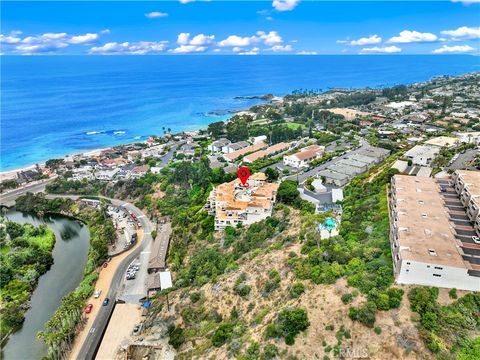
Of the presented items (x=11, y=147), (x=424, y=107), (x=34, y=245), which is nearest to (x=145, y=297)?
(x=34, y=245)

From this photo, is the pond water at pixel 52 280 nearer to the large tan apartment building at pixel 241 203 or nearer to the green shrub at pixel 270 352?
the large tan apartment building at pixel 241 203

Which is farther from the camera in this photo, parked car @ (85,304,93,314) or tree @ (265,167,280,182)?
tree @ (265,167,280,182)

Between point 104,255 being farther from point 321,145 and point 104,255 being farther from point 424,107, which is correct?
point 424,107

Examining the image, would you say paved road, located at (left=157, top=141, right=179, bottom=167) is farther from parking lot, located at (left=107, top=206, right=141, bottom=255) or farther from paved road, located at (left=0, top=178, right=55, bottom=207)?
paved road, located at (left=0, top=178, right=55, bottom=207)

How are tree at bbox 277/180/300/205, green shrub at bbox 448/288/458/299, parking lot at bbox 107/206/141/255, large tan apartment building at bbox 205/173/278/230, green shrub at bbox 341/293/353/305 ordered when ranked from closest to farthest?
green shrub at bbox 448/288/458/299 → green shrub at bbox 341/293/353/305 → large tan apartment building at bbox 205/173/278/230 → tree at bbox 277/180/300/205 → parking lot at bbox 107/206/141/255

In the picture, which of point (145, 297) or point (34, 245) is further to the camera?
point (34, 245)

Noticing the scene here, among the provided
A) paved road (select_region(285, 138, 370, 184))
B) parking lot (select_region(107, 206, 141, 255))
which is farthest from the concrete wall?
parking lot (select_region(107, 206, 141, 255))
